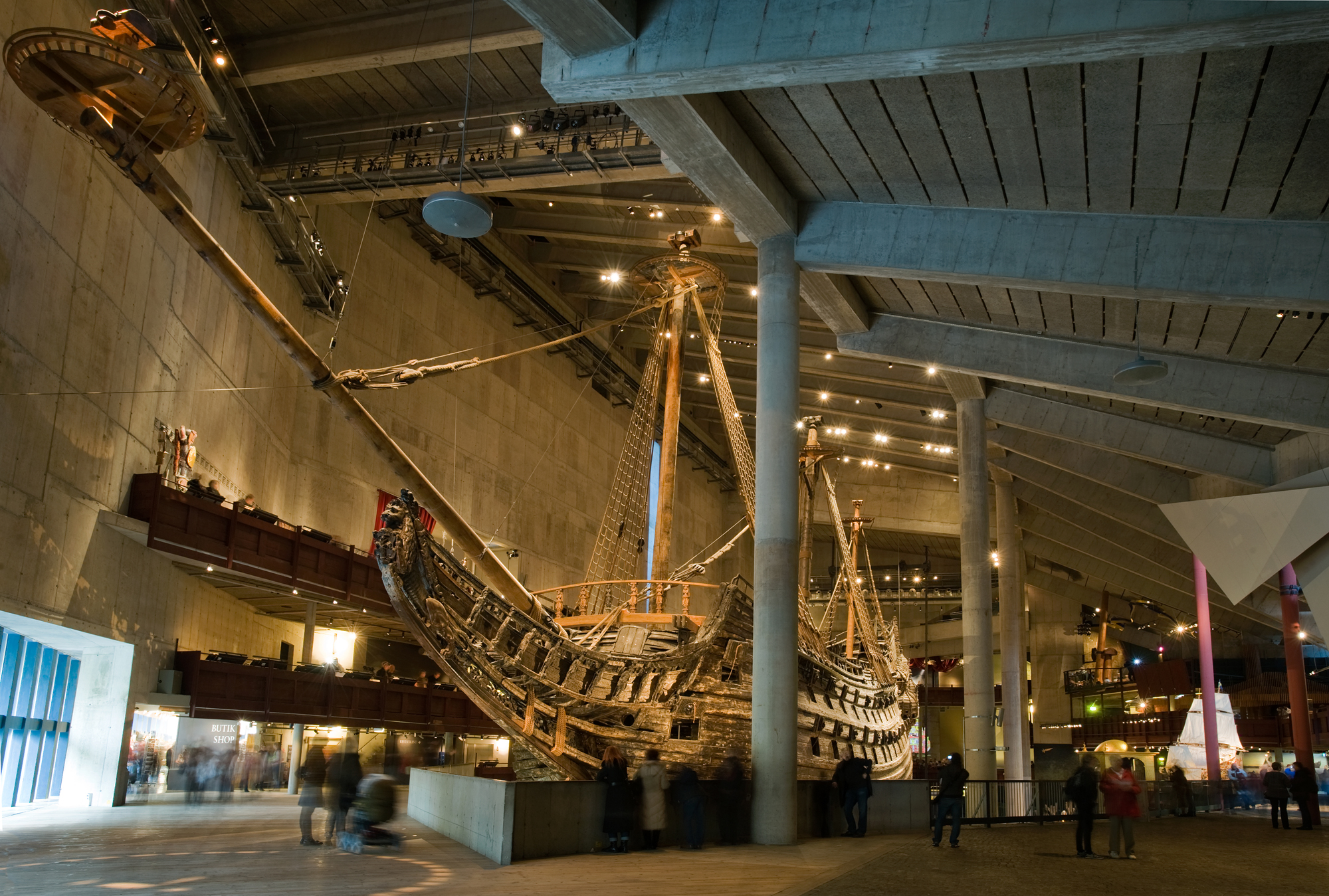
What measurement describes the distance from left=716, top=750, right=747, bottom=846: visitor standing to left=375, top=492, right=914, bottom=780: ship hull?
5.40 feet

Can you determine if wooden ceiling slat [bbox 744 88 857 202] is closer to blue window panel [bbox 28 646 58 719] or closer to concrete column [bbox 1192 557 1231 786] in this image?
blue window panel [bbox 28 646 58 719]

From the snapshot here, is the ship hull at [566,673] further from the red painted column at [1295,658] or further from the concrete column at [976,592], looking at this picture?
the red painted column at [1295,658]

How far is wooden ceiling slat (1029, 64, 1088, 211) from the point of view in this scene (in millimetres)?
8969

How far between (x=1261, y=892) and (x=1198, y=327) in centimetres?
775

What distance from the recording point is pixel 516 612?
39.8 ft

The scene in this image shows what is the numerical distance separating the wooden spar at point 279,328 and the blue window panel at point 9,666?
18.2 feet

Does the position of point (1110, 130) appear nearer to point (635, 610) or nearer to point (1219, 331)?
point (1219, 331)

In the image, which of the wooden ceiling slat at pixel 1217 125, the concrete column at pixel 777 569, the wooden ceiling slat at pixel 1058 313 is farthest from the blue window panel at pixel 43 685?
the wooden ceiling slat at pixel 1217 125

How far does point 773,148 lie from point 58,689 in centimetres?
1263

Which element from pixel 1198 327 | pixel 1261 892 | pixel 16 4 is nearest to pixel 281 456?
pixel 16 4

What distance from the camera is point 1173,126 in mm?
9070

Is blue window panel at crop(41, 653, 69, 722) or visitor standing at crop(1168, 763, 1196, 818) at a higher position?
blue window panel at crop(41, 653, 69, 722)

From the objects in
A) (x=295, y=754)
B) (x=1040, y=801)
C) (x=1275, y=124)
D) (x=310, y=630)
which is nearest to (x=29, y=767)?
(x=310, y=630)

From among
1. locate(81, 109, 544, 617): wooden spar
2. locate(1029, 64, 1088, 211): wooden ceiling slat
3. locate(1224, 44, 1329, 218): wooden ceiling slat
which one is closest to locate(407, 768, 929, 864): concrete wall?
locate(81, 109, 544, 617): wooden spar
